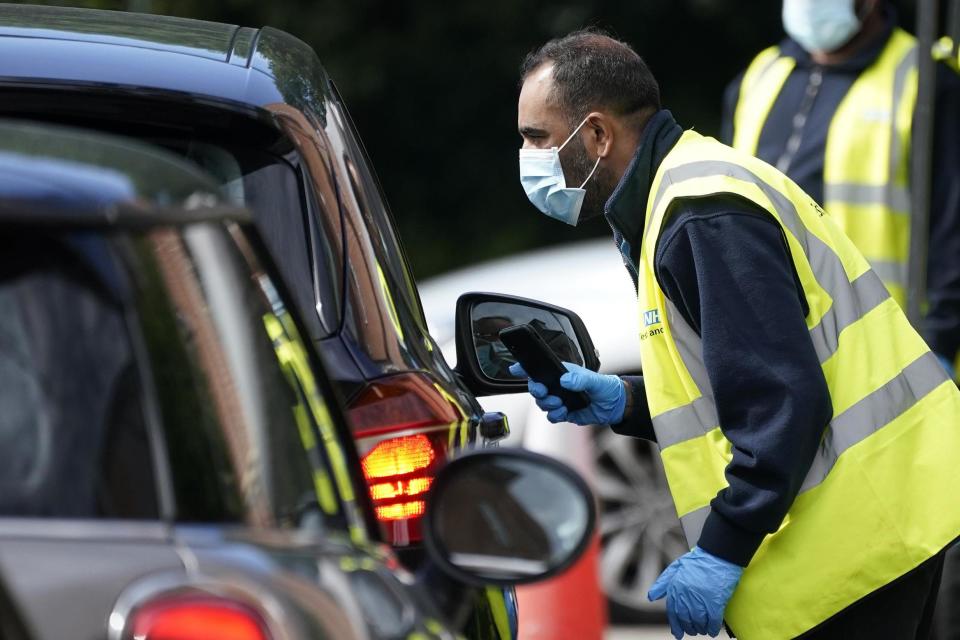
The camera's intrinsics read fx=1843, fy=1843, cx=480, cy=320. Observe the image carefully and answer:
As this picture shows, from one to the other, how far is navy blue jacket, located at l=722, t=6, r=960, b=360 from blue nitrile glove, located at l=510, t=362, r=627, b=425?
184 cm

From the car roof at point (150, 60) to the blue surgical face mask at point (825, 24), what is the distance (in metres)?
2.57

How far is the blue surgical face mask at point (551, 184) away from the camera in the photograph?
3.56 m

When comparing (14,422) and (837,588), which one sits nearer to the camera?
(14,422)

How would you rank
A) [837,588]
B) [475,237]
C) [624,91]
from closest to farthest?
[837,588]
[624,91]
[475,237]

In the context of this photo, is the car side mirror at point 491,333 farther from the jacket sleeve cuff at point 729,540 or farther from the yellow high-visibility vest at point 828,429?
the jacket sleeve cuff at point 729,540

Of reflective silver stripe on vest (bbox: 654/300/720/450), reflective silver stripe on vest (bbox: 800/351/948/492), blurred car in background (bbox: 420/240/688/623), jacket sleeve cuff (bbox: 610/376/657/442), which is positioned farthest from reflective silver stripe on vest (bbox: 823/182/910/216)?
reflective silver stripe on vest (bbox: 654/300/720/450)

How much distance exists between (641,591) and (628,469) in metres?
0.44

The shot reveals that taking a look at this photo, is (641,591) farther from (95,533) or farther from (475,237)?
(475,237)

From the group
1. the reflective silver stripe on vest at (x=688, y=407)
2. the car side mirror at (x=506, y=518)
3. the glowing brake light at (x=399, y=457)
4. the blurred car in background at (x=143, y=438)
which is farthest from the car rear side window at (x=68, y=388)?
the reflective silver stripe on vest at (x=688, y=407)

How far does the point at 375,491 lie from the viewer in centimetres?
294

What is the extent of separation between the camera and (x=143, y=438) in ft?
6.29

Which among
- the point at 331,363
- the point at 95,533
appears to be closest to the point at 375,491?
the point at 331,363

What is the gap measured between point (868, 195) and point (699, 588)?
249 centimetres

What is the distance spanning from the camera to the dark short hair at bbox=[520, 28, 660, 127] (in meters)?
3.46
